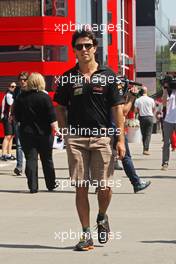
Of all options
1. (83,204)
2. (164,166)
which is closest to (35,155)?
(164,166)

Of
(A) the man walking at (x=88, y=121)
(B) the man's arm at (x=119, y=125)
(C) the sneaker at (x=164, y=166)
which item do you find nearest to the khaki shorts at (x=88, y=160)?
(A) the man walking at (x=88, y=121)

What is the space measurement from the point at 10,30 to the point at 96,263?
20.5 meters

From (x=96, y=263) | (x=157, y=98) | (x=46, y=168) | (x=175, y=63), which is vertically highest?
(x=96, y=263)

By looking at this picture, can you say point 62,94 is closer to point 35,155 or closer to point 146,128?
point 35,155

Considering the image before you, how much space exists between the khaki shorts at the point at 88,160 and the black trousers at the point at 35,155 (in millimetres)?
5352

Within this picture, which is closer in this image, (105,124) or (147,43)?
(105,124)

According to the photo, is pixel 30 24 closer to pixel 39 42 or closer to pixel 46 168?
pixel 39 42

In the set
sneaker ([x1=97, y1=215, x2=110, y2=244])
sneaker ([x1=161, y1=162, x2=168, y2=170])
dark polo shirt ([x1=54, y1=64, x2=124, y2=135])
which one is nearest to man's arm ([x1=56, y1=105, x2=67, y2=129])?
dark polo shirt ([x1=54, y1=64, x2=124, y2=135])

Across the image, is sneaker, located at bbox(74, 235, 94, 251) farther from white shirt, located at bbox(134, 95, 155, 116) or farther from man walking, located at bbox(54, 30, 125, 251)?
→ white shirt, located at bbox(134, 95, 155, 116)

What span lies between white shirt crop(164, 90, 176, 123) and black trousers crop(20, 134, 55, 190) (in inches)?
134

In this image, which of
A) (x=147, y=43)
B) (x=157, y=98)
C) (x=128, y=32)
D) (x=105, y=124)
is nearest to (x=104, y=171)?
(x=105, y=124)

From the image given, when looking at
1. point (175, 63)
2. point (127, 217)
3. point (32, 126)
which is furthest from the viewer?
point (175, 63)

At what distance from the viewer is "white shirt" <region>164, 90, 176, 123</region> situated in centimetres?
1648

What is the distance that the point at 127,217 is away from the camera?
10570 mm
